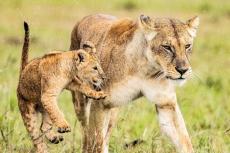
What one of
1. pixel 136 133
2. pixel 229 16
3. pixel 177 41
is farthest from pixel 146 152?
pixel 229 16

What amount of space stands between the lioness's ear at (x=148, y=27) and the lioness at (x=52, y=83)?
0.46m

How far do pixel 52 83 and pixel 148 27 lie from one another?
2.92 feet

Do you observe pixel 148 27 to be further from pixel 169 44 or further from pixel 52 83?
pixel 52 83

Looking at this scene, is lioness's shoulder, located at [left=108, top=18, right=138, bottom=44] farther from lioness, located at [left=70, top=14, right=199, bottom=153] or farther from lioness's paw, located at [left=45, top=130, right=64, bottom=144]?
lioness's paw, located at [left=45, top=130, right=64, bottom=144]

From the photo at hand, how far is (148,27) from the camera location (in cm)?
598

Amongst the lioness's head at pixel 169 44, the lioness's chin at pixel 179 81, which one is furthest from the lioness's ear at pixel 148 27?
the lioness's chin at pixel 179 81

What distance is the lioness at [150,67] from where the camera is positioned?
19.0 ft

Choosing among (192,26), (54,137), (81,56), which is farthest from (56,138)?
(192,26)

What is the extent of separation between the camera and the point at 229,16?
15.4m

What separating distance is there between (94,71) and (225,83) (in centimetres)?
478

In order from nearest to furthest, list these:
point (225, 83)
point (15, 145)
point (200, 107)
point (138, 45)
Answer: point (138, 45) → point (15, 145) → point (200, 107) → point (225, 83)

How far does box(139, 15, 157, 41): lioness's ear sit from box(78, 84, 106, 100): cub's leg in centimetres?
64

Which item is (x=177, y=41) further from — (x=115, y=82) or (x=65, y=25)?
(x=65, y=25)

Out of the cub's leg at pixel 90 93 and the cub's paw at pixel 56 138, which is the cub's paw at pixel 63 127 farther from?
the cub's paw at pixel 56 138
